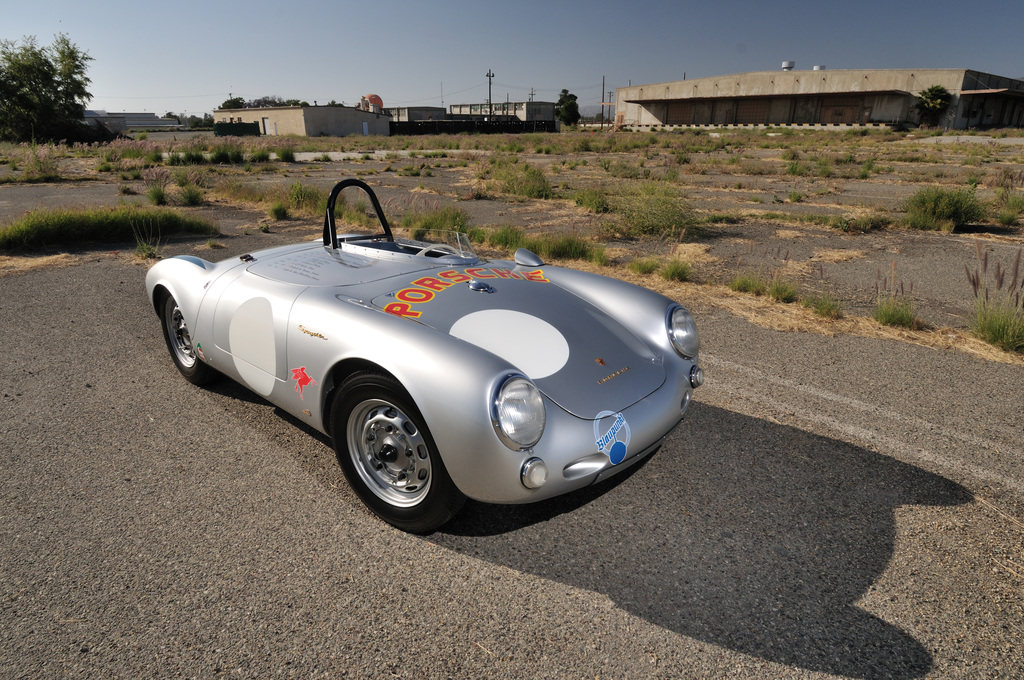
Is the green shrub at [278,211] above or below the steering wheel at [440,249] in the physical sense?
below

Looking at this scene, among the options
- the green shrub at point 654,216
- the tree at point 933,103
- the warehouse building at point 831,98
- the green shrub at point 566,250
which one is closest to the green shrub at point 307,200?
the green shrub at point 566,250

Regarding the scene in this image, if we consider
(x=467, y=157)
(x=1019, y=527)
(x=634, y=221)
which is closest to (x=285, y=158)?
(x=467, y=157)

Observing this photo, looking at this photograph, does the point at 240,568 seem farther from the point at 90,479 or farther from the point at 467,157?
the point at 467,157

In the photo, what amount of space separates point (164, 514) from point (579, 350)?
2.17m

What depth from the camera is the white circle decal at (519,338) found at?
2607 millimetres

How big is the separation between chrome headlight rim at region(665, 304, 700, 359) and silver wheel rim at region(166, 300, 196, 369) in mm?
3265

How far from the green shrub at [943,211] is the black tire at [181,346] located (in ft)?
40.7

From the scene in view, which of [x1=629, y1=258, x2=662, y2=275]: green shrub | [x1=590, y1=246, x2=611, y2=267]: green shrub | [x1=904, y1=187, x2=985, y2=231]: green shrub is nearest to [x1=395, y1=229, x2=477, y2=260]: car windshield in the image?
[x1=629, y1=258, x2=662, y2=275]: green shrub

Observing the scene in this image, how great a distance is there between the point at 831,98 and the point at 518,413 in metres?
74.4

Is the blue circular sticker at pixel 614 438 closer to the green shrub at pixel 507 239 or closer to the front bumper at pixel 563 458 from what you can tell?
the front bumper at pixel 563 458

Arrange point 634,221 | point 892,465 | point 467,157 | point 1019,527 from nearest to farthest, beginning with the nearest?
point 1019,527 < point 892,465 < point 634,221 < point 467,157

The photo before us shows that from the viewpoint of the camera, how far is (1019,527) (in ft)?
9.11

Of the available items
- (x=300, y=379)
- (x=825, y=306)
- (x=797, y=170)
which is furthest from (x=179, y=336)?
(x=797, y=170)

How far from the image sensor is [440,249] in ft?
12.3
